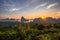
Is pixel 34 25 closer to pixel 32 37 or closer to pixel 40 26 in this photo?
pixel 40 26

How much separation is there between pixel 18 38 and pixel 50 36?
100 centimetres

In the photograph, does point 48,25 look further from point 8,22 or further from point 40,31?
point 8,22

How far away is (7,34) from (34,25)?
43.0 inches

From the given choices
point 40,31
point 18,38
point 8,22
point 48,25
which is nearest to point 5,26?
point 8,22

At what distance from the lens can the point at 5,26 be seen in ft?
14.3

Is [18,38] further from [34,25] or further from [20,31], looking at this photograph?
[34,25]

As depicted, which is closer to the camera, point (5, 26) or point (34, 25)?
point (5, 26)

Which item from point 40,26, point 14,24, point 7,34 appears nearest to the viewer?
point 7,34

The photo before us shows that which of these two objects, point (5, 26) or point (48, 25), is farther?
point (48, 25)

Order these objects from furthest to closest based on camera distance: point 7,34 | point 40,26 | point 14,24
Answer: point 40,26, point 14,24, point 7,34

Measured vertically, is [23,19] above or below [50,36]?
above

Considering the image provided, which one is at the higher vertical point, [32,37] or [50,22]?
[50,22]

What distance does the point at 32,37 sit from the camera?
4.28 meters

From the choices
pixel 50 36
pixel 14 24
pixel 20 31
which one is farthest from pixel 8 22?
pixel 50 36
